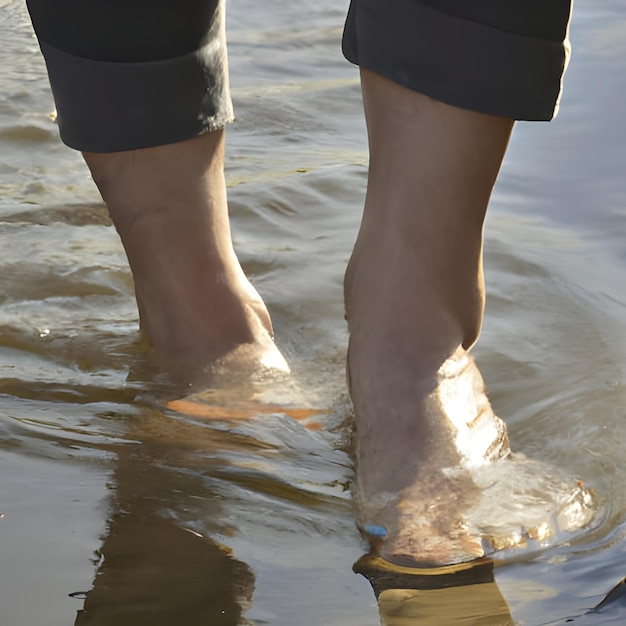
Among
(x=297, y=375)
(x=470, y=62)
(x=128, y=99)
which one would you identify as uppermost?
(x=470, y=62)

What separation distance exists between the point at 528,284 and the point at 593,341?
27cm

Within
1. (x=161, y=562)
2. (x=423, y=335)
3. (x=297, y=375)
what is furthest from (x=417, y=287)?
(x=161, y=562)

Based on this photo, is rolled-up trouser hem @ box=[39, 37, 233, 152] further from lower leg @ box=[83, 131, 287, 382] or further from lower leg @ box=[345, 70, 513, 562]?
lower leg @ box=[345, 70, 513, 562]

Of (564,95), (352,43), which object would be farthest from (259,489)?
(564,95)

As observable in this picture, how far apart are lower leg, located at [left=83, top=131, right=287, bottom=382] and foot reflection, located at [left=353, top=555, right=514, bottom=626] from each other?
59 cm

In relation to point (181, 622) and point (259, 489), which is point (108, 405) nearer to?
point (259, 489)

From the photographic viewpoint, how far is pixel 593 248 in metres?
2.23

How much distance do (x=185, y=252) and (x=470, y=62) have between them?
563mm

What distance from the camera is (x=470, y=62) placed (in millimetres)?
1373

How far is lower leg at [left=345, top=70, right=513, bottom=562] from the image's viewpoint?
1416 mm

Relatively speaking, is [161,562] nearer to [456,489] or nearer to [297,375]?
[456,489]

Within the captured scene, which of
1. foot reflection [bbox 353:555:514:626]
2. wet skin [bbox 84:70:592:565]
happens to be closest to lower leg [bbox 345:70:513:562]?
wet skin [bbox 84:70:592:565]

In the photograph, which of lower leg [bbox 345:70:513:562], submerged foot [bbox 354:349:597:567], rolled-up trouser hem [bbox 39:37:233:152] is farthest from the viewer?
rolled-up trouser hem [bbox 39:37:233:152]

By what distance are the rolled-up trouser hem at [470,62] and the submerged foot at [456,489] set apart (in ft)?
1.14
